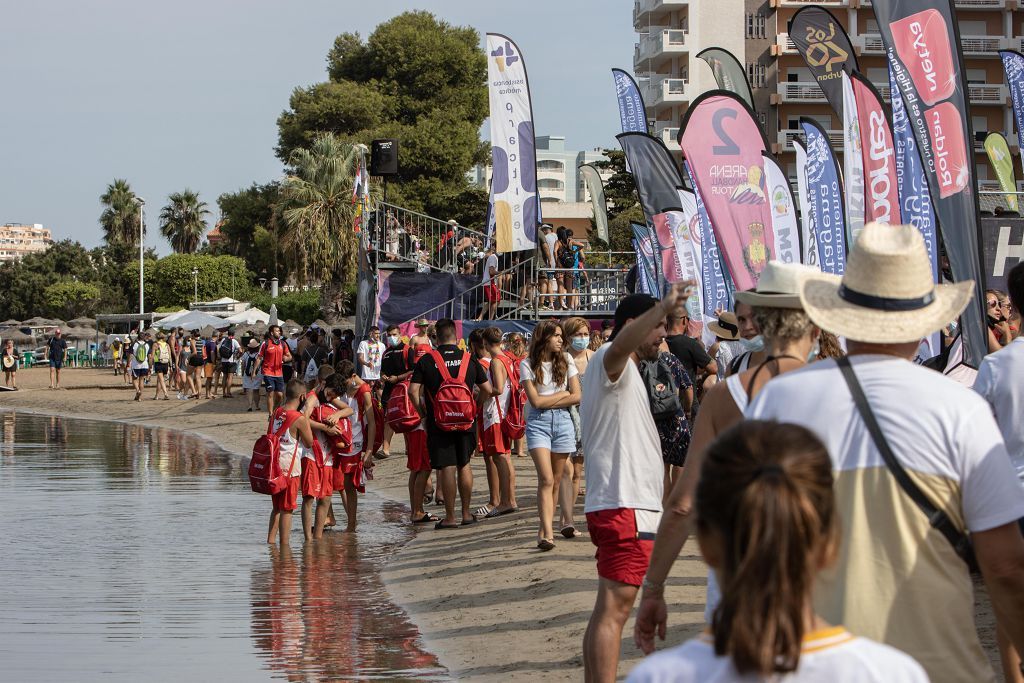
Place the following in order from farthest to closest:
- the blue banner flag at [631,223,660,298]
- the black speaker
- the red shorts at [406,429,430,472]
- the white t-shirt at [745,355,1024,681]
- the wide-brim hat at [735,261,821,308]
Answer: the black speaker
the blue banner flag at [631,223,660,298]
the red shorts at [406,429,430,472]
the wide-brim hat at [735,261,821,308]
the white t-shirt at [745,355,1024,681]

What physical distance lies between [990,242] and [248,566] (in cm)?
1423

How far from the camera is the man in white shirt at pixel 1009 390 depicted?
475 centimetres

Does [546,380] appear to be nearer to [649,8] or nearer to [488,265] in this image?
[488,265]

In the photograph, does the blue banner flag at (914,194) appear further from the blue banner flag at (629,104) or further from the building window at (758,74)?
the building window at (758,74)

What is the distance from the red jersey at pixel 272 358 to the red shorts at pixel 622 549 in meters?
20.9

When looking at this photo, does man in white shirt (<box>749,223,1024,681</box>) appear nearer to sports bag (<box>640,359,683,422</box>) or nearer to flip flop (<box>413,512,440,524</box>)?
sports bag (<box>640,359,683,422</box>)

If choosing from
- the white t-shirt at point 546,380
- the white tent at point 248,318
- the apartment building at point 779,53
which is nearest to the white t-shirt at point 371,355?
the white t-shirt at point 546,380

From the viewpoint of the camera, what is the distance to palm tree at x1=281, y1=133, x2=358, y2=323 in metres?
51.9

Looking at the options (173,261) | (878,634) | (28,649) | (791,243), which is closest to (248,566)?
(28,649)

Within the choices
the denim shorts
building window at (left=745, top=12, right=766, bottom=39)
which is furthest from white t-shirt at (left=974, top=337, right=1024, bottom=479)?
building window at (left=745, top=12, right=766, bottom=39)

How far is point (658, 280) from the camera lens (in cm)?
1803

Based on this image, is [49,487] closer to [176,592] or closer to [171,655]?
[176,592]

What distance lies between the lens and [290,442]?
36.1ft

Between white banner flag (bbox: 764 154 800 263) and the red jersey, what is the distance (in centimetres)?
1376
